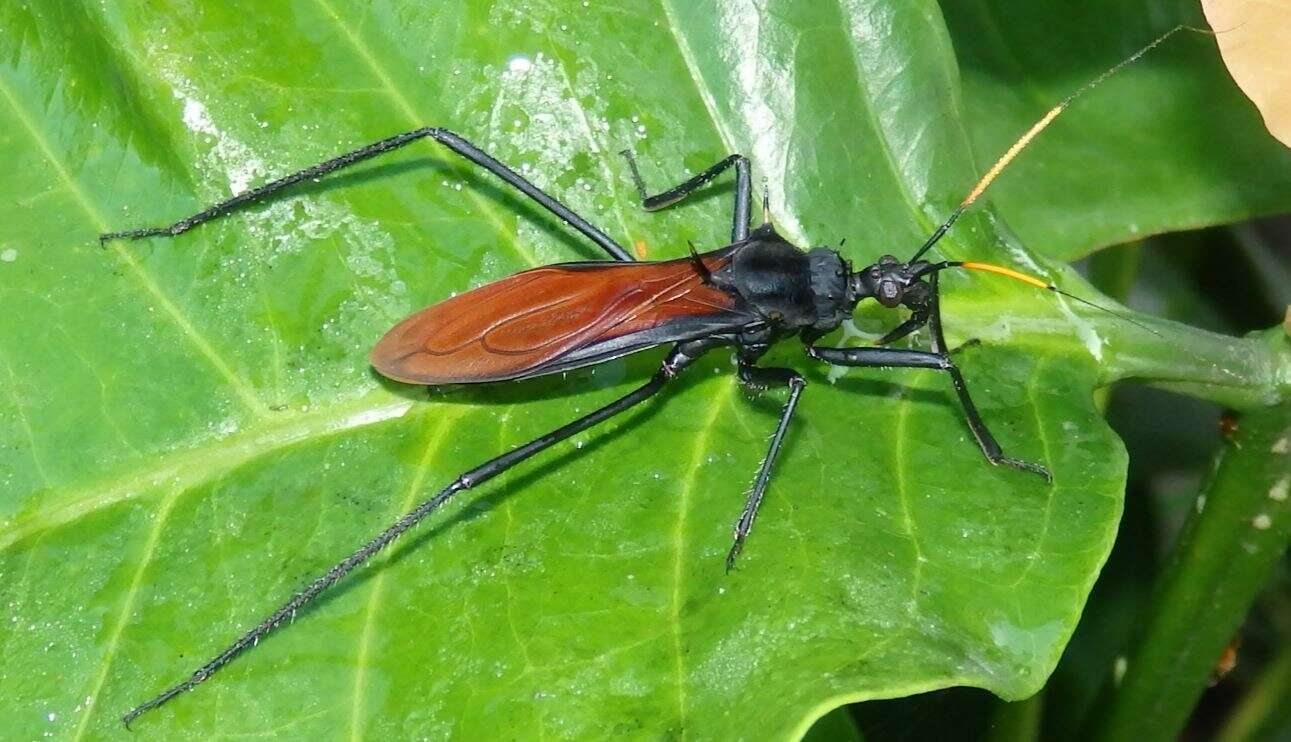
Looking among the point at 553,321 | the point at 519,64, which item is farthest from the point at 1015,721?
the point at 519,64

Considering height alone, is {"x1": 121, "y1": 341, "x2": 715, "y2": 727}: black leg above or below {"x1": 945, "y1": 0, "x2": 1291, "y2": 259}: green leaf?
below

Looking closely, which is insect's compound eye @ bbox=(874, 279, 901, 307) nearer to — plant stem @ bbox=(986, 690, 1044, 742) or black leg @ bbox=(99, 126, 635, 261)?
black leg @ bbox=(99, 126, 635, 261)

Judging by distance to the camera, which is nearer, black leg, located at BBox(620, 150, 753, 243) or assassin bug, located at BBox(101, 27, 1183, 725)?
assassin bug, located at BBox(101, 27, 1183, 725)

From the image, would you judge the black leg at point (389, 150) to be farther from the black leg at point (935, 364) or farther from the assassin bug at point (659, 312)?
the black leg at point (935, 364)

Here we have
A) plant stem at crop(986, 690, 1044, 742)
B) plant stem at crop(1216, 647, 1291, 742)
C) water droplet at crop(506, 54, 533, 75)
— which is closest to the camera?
water droplet at crop(506, 54, 533, 75)

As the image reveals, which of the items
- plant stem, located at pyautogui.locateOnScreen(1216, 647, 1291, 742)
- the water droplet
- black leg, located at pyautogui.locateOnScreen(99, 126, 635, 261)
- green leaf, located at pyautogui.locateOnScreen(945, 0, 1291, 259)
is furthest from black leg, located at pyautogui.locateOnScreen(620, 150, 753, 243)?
plant stem, located at pyautogui.locateOnScreen(1216, 647, 1291, 742)

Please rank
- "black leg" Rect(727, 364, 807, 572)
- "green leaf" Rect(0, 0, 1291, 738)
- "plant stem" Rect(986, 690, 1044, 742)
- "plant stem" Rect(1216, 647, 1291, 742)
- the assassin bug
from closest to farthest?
1. "green leaf" Rect(0, 0, 1291, 738)
2. "black leg" Rect(727, 364, 807, 572)
3. the assassin bug
4. "plant stem" Rect(986, 690, 1044, 742)
5. "plant stem" Rect(1216, 647, 1291, 742)

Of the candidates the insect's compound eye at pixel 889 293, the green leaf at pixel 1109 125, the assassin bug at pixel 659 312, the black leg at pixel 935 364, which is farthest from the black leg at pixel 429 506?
the green leaf at pixel 1109 125
